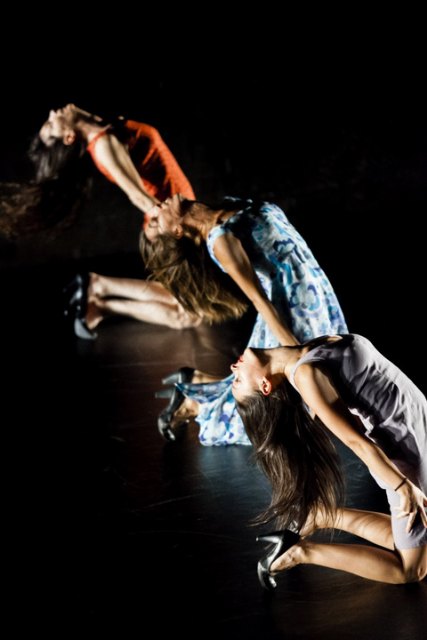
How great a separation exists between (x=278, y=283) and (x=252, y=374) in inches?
39.7

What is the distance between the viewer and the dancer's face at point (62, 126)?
184 inches

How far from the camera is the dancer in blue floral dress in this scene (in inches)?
139

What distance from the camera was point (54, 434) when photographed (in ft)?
13.0

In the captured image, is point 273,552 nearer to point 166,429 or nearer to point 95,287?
point 166,429

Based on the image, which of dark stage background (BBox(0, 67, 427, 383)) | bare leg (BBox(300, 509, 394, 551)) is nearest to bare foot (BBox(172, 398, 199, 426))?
bare leg (BBox(300, 509, 394, 551))

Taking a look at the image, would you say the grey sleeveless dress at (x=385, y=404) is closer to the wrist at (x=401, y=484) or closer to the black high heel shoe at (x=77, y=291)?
the wrist at (x=401, y=484)

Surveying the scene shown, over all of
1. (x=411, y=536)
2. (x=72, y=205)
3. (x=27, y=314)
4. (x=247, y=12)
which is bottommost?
(x=27, y=314)

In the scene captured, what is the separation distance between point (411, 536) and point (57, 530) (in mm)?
1151

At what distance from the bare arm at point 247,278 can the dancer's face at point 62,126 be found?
1.53m

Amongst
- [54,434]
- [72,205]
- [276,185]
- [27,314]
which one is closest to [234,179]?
Answer: [276,185]

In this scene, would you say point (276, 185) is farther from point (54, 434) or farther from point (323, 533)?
point (323, 533)

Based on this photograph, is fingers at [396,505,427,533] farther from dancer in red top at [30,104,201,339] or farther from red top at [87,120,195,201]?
red top at [87,120,195,201]

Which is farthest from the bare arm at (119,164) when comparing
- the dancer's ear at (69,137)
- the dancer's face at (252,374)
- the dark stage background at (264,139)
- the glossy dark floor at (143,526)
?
the dark stage background at (264,139)

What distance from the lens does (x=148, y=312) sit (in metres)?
5.34
